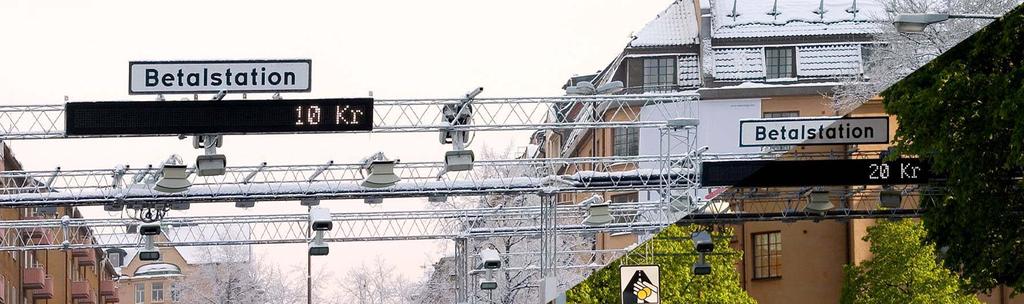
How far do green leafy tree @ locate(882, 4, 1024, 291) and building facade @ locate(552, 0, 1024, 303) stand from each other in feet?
1.25

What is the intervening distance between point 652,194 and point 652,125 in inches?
204

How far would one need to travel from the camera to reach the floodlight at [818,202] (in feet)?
57.0

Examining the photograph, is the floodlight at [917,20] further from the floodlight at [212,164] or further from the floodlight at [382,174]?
the floodlight at [382,174]

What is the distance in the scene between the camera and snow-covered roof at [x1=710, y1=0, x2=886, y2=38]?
677 inches

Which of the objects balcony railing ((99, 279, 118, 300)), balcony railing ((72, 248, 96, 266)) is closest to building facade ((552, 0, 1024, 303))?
balcony railing ((72, 248, 96, 266))

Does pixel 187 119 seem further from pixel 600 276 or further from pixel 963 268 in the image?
pixel 600 276

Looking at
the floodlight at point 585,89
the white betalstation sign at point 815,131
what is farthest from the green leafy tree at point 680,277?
the floodlight at point 585,89

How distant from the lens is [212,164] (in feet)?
79.7

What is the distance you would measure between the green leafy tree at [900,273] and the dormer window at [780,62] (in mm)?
2024

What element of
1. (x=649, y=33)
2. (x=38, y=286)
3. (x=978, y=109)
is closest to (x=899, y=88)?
(x=978, y=109)

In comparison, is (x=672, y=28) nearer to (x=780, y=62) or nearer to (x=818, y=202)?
(x=780, y=62)

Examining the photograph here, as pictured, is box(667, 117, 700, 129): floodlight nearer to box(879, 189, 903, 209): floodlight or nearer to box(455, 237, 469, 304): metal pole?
box(879, 189, 903, 209): floodlight

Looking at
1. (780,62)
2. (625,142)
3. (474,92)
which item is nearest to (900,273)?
(780,62)

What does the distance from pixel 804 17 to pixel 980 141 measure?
12.7ft
